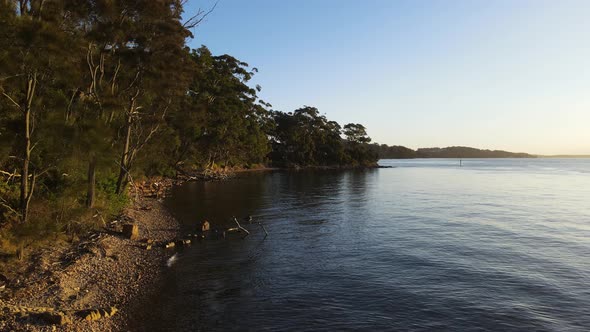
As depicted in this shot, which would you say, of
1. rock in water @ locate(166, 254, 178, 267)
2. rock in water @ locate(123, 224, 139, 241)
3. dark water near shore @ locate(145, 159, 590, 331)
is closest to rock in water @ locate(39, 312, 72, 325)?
dark water near shore @ locate(145, 159, 590, 331)

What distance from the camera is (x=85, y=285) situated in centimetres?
1608

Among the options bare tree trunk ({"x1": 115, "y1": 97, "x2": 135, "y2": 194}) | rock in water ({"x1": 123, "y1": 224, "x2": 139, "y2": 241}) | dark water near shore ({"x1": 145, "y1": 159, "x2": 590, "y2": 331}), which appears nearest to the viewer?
dark water near shore ({"x1": 145, "y1": 159, "x2": 590, "y2": 331})

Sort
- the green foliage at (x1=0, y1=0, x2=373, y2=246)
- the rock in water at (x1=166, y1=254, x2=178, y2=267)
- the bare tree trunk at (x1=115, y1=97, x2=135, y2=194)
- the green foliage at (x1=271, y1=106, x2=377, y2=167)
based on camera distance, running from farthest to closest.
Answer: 1. the green foliage at (x1=271, y1=106, x2=377, y2=167)
2. the bare tree trunk at (x1=115, y1=97, x2=135, y2=194)
3. the rock in water at (x1=166, y1=254, x2=178, y2=267)
4. the green foliage at (x1=0, y1=0, x2=373, y2=246)

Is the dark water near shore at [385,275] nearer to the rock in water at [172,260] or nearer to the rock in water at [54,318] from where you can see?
the rock in water at [172,260]

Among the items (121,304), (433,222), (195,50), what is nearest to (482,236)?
(433,222)

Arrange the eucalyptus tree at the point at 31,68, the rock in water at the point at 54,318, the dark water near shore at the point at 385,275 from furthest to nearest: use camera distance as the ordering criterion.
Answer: the dark water near shore at the point at 385,275, the eucalyptus tree at the point at 31,68, the rock in water at the point at 54,318

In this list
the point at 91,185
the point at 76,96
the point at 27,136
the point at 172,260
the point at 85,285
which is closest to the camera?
the point at 27,136

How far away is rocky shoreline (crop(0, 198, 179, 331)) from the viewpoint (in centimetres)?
1235

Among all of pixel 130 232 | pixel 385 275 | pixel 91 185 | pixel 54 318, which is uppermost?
pixel 91 185

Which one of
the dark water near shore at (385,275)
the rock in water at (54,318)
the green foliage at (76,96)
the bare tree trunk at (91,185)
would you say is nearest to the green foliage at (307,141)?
the green foliage at (76,96)

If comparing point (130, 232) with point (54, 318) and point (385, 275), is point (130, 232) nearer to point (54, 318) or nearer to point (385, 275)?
point (54, 318)

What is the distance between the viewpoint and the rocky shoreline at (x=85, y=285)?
40.5 ft

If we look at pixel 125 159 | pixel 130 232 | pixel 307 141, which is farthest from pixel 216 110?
pixel 307 141

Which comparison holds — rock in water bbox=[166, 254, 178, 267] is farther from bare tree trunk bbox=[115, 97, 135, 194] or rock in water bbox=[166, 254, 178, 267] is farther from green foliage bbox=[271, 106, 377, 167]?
green foliage bbox=[271, 106, 377, 167]
